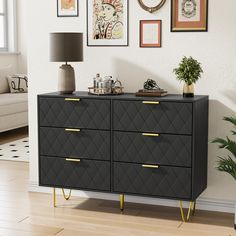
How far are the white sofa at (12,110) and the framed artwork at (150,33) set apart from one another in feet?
10.8

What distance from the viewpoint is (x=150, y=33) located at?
4.18m

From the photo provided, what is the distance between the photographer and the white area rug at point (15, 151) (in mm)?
5988

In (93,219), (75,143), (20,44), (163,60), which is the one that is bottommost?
(93,219)

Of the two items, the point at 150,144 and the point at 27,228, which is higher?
the point at 150,144

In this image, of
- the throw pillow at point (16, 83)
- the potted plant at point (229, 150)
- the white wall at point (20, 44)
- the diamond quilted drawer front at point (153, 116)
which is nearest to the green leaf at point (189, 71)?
the diamond quilted drawer front at point (153, 116)

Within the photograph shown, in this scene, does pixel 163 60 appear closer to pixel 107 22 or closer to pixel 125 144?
pixel 107 22

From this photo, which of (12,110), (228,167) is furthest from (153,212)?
(12,110)

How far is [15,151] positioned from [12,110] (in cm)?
107

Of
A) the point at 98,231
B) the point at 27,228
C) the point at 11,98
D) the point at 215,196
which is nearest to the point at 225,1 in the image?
the point at 215,196

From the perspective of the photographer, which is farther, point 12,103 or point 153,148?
point 12,103

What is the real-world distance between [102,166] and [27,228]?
688 mm

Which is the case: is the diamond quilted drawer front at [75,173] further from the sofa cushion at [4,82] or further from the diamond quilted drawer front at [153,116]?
the sofa cushion at [4,82]

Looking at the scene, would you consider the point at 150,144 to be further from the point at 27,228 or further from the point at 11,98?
the point at 11,98

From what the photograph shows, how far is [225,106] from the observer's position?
4031mm
